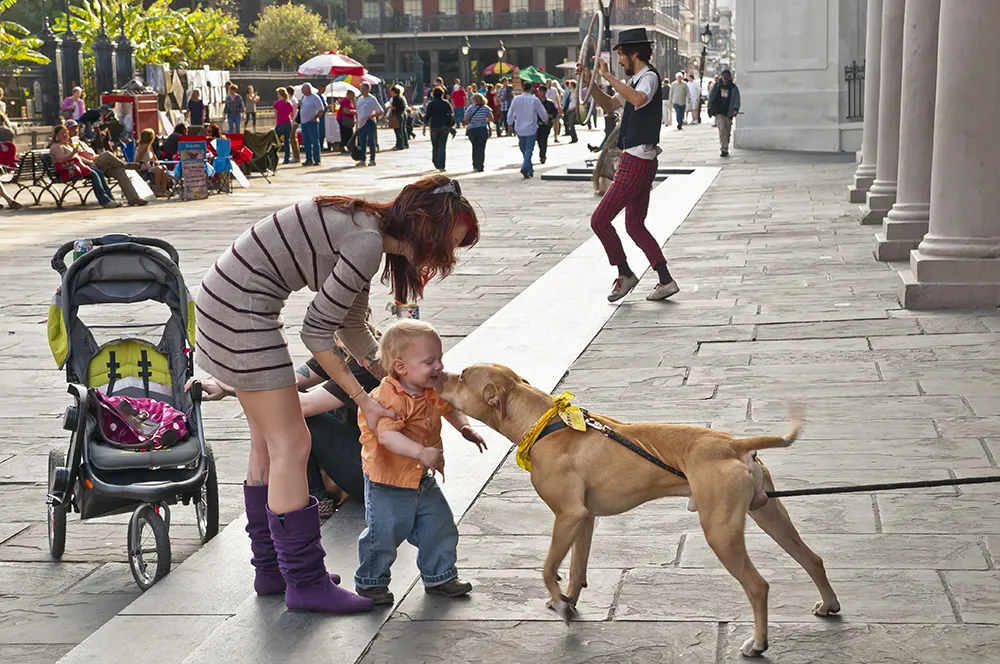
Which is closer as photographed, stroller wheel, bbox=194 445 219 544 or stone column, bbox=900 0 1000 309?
stroller wheel, bbox=194 445 219 544

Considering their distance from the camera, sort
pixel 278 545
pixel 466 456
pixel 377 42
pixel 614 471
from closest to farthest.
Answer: pixel 614 471, pixel 278 545, pixel 466 456, pixel 377 42

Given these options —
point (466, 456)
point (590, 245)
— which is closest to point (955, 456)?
point (466, 456)

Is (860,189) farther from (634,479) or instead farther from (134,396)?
(634,479)

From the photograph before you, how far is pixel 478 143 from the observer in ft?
90.5

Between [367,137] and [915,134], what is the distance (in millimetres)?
19604

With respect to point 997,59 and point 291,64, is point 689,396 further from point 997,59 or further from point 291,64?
point 291,64

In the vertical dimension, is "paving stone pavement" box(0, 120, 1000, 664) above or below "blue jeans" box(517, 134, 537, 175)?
below

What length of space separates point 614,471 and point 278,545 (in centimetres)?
113

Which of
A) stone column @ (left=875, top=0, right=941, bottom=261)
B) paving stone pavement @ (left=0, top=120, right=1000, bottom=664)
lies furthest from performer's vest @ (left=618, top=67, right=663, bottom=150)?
stone column @ (left=875, top=0, right=941, bottom=261)

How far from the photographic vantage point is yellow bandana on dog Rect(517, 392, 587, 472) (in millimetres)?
3891

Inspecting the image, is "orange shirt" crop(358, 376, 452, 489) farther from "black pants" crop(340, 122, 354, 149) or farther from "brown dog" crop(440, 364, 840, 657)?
"black pants" crop(340, 122, 354, 149)

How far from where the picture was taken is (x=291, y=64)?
282 ft

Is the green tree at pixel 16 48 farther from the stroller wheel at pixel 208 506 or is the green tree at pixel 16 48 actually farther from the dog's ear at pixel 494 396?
the dog's ear at pixel 494 396

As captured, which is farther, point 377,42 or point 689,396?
point 377,42
